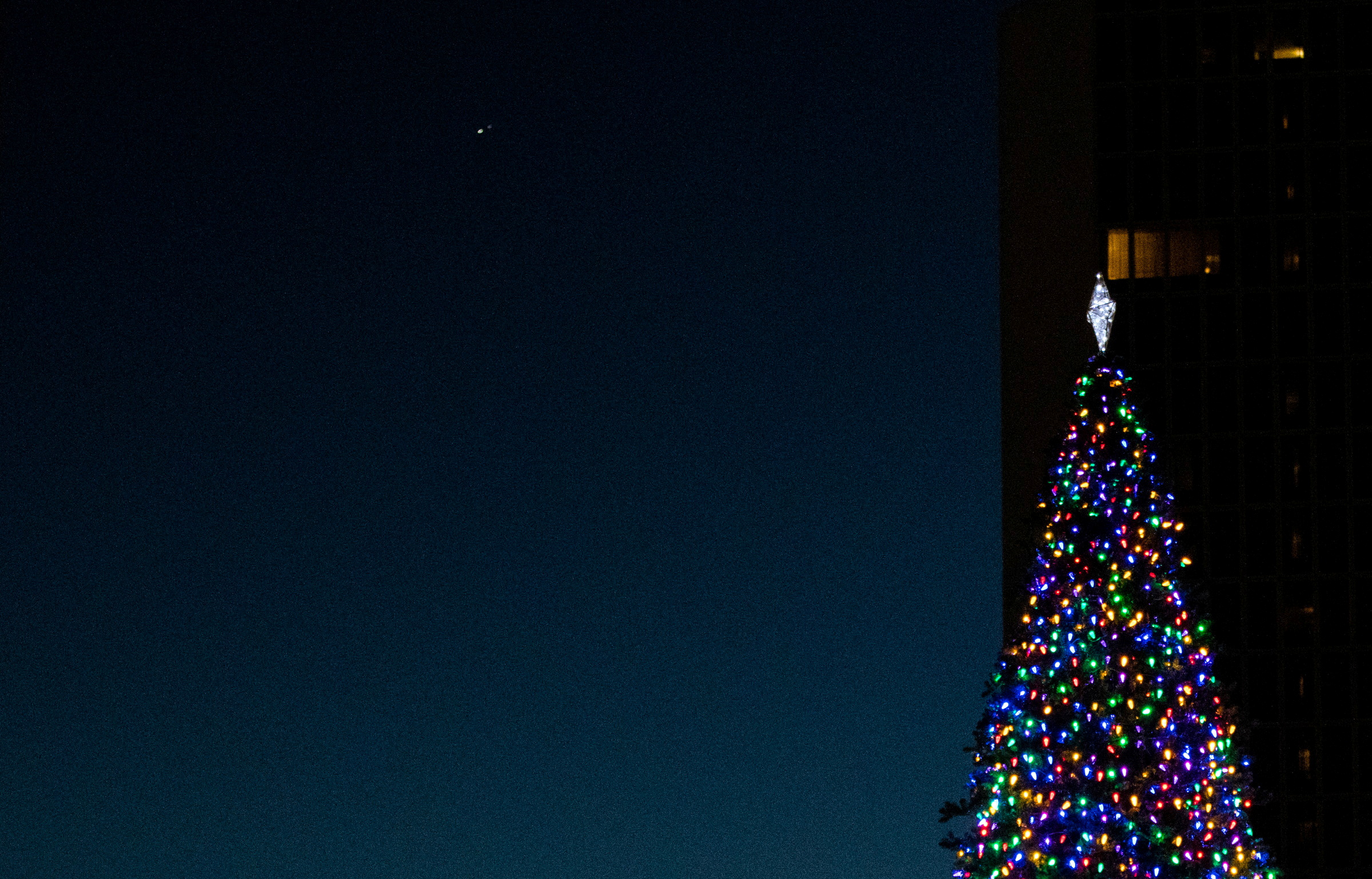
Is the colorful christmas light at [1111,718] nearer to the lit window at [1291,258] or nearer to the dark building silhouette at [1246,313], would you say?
the dark building silhouette at [1246,313]

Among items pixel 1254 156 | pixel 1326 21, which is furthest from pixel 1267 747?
pixel 1326 21

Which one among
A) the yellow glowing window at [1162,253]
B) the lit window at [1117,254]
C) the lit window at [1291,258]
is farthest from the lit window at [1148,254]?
the lit window at [1291,258]

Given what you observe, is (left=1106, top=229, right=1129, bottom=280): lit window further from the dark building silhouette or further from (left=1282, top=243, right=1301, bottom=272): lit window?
(left=1282, top=243, right=1301, bottom=272): lit window

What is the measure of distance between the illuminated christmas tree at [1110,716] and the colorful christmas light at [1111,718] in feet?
0.03

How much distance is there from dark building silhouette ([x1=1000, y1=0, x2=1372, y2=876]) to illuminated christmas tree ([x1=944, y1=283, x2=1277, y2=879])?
67.8ft

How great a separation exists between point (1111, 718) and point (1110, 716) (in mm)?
14

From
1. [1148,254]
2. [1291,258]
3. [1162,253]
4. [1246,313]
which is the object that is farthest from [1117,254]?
[1291,258]

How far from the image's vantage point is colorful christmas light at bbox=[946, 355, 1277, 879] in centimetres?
1150

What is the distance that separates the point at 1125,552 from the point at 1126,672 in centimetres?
94

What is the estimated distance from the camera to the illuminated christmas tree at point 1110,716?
37.7 ft

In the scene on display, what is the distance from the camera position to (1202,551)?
109 ft

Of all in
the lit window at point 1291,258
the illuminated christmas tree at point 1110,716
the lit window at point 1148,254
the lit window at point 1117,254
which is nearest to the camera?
the illuminated christmas tree at point 1110,716

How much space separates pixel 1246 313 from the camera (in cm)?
3366

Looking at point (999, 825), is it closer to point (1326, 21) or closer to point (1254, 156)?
point (1254, 156)
